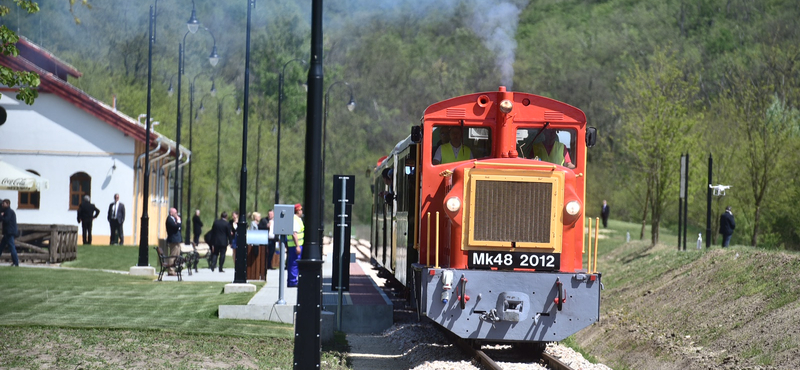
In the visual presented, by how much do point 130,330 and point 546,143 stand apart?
6.29 meters

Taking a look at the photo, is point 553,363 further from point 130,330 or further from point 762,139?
point 762,139

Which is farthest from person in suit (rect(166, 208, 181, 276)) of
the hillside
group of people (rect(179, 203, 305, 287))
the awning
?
the hillside

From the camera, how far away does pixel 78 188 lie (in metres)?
41.6

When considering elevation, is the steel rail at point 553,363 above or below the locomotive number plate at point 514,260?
below

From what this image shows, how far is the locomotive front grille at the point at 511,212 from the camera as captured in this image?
12641 millimetres

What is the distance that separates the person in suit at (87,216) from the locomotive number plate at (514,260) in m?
27.6

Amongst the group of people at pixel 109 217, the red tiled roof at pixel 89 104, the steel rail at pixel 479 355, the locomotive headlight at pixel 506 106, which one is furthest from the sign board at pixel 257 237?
the red tiled roof at pixel 89 104

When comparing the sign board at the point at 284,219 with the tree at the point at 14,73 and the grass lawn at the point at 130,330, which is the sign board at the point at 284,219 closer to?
the grass lawn at the point at 130,330

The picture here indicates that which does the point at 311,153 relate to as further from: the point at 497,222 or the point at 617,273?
the point at 617,273

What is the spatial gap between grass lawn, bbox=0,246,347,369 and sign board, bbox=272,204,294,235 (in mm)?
1573

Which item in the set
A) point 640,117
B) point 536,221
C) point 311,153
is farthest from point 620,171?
point 311,153

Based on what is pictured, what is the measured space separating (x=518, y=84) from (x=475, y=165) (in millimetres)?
59520

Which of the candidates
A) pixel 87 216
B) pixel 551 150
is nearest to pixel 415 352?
pixel 551 150

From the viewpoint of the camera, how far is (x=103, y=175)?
1633 inches
